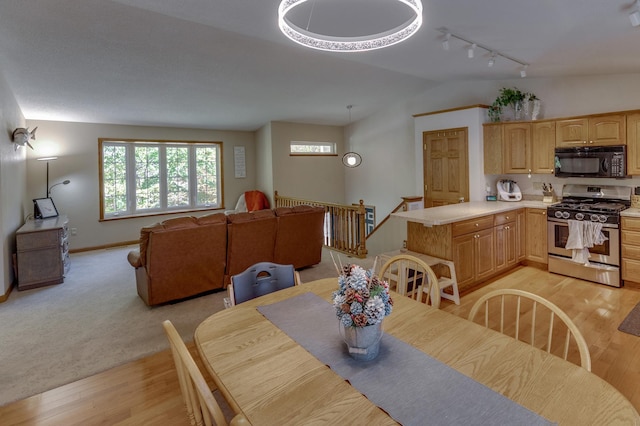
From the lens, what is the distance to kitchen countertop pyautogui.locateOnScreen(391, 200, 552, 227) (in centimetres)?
360

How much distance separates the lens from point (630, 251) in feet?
12.6

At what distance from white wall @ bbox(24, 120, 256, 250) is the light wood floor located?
448cm

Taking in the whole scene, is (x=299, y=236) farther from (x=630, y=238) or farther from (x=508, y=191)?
(x=630, y=238)

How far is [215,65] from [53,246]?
3.15 m

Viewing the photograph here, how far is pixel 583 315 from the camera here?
10.8 feet

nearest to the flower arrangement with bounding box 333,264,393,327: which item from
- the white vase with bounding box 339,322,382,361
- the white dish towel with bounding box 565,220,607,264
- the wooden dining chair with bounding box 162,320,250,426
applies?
the white vase with bounding box 339,322,382,361

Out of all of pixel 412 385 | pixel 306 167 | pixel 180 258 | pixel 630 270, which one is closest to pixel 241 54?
pixel 180 258

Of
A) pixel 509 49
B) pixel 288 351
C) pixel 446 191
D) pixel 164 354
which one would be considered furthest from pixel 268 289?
pixel 446 191

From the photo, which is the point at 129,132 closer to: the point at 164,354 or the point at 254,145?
the point at 254,145

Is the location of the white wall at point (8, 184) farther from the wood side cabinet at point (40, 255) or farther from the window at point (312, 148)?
the window at point (312, 148)

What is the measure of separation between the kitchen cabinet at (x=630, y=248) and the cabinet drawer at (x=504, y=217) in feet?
3.59

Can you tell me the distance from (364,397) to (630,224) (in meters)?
4.29

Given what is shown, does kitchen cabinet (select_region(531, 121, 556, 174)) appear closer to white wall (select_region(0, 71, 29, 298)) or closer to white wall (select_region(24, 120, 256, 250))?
white wall (select_region(24, 120, 256, 250))

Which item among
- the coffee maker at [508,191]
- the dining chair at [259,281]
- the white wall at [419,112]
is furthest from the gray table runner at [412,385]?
the white wall at [419,112]
